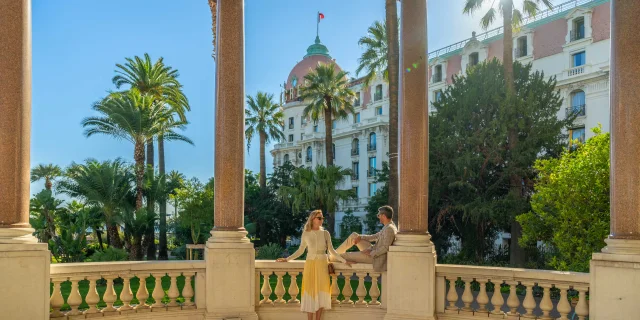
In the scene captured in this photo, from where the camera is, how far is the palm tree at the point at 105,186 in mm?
38938

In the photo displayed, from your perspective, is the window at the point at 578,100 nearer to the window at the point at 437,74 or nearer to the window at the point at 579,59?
the window at the point at 579,59

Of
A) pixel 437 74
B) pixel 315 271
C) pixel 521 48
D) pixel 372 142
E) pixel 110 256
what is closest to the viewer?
pixel 315 271

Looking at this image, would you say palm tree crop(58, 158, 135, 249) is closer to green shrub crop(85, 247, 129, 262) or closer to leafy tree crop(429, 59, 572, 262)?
green shrub crop(85, 247, 129, 262)

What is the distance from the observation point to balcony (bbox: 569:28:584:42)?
186ft

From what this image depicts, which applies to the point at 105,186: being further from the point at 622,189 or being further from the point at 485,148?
the point at 622,189

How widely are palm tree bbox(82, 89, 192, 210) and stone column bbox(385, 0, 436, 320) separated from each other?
34.8m

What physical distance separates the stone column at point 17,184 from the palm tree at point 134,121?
33986mm

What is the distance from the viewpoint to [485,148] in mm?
37281

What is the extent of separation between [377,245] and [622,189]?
5041 millimetres

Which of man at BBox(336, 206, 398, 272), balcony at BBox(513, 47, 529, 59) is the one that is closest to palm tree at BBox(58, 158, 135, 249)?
man at BBox(336, 206, 398, 272)

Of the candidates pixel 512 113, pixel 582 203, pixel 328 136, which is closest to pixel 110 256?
pixel 328 136

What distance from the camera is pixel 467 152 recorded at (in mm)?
36906

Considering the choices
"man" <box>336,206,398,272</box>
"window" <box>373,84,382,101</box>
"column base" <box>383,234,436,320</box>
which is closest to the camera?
"column base" <box>383,234,436,320</box>

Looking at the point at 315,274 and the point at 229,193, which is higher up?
the point at 229,193
